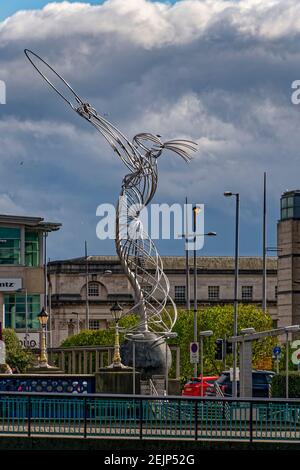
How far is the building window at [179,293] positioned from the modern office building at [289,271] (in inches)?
Result: 951

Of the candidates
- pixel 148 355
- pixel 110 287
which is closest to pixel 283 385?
pixel 148 355

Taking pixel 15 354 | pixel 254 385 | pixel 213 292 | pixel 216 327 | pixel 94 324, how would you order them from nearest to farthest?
pixel 254 385, pixel 15 354, pixel 216 327, pixel 94 324, pixel 213 292

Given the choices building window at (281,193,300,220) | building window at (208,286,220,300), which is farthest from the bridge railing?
building window at (208,286,220,300)

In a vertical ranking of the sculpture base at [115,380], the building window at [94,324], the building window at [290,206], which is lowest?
the building window at [94,324]

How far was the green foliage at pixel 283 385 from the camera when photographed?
2240 inches

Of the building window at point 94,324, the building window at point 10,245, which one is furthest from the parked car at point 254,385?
the building window at point 94,324

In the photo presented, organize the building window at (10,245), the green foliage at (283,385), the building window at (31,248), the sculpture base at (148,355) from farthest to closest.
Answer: the building window at (31,248)
the building window at (10,245)
the sculpture base at (148,355)
the green foliage at (283,385)

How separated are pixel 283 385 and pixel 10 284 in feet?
170

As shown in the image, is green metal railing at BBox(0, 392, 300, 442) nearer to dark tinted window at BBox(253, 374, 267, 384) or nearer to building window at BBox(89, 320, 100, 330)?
dark tinted window at BBox(253, 374, 267, 384)

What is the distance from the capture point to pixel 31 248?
109 metres

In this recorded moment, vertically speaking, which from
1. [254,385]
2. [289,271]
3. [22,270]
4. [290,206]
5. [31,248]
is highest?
[290,206]

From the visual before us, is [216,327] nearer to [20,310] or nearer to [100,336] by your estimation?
[100,336]

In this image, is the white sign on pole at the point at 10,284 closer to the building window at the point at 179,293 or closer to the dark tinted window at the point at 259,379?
the dark tinted window at the point at 259,379

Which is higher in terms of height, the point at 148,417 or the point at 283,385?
the point at 148,417
